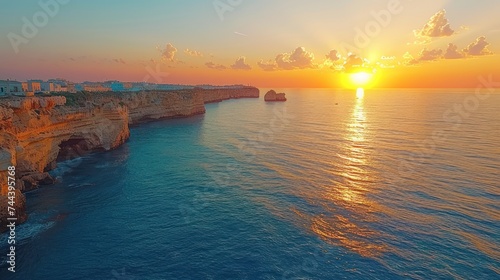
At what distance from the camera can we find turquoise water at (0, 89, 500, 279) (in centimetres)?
1838

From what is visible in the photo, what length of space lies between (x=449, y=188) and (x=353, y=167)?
11426 mm

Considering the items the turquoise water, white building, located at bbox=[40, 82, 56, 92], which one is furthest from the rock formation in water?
white building, located at bbox=[40, 82, 56, 92]

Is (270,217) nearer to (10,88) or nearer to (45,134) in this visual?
(45,134)

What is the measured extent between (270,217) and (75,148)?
1542 inches

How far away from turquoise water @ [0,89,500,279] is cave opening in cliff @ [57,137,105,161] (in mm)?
2570

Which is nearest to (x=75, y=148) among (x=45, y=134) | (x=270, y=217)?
(x=45, y=134)

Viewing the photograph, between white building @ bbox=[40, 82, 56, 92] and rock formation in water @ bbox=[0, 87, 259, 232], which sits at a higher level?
white building @ bbox=[40, 82, 56, 92]

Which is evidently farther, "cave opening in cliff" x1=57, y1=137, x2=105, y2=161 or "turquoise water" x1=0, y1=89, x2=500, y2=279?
"cave opening in cliff" x1=57, y1=137, x2=105, y2=161

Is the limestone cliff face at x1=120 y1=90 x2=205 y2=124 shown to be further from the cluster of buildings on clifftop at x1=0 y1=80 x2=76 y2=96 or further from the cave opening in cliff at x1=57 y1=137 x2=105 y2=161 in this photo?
the cave opening in cliff at x1=57 y1=137 x2=105 y2=161

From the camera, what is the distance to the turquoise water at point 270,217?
18375 millimetres

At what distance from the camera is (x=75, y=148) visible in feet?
159

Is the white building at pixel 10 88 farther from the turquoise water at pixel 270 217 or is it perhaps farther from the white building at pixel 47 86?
the turquoise water at pixel 270 217

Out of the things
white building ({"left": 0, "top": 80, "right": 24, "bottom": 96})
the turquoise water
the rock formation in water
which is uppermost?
white building ({"left": 0, "top": 80, "right": 24, "bottom": 96})

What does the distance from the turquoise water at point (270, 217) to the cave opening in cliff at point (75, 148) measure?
2.57m
